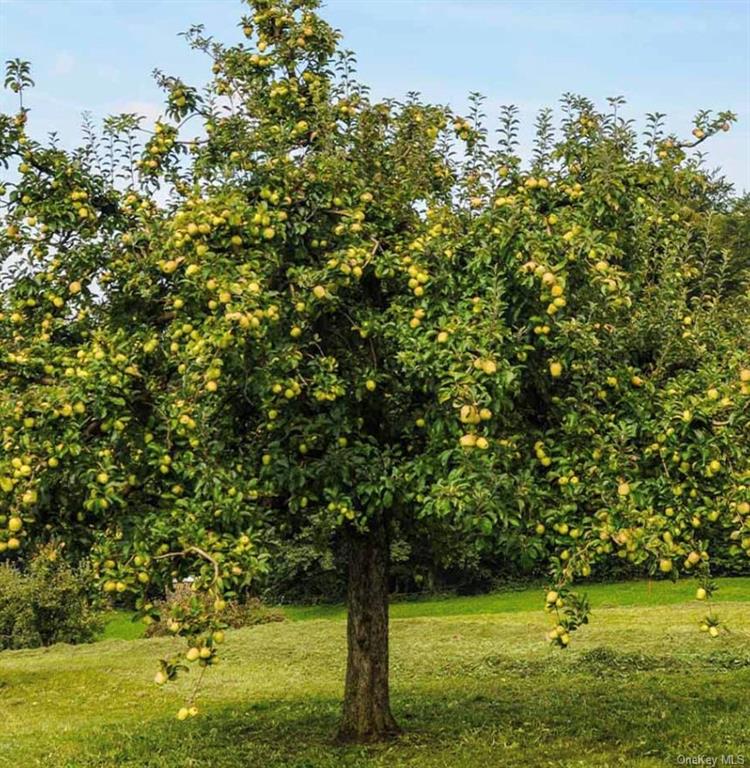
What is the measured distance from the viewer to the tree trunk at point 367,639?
1209 cm

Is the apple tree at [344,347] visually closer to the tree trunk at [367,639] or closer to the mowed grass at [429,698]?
the tree trunk at [367,639]

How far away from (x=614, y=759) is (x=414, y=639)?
50.0 feet

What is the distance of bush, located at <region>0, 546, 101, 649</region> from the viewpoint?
99.6 ft

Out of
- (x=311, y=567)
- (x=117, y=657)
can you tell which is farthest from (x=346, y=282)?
(x=311, y=567)

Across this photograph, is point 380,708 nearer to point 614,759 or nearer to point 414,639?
point 614,759

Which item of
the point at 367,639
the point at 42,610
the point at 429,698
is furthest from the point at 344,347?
the point at 42,610

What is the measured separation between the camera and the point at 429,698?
16.8 metres

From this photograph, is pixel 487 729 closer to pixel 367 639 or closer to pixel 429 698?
pixel 367 639

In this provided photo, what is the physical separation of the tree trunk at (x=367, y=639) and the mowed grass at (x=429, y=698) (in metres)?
0.36

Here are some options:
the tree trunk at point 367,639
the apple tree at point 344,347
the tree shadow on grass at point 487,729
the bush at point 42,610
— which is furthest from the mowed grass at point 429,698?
the apple tree at point 344,347

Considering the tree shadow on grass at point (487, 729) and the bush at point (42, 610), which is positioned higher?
the bush at point (42, 610)

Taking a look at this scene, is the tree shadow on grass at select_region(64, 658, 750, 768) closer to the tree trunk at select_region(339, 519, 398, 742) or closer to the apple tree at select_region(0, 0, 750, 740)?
the tree trunk at select_region(339, 519, 398, 742)

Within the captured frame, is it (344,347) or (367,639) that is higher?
(344,347)

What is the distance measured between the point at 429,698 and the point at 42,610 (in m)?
19.1
